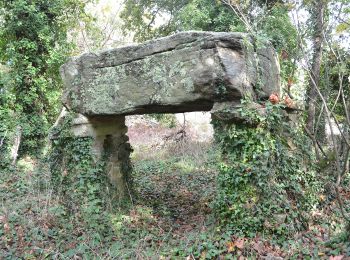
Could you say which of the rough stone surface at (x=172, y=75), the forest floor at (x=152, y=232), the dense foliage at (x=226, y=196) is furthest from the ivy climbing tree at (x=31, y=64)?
the rough stone surface at (x=172, y=75)

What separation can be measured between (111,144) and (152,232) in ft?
6.54

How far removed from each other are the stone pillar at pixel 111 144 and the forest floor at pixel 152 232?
466mm

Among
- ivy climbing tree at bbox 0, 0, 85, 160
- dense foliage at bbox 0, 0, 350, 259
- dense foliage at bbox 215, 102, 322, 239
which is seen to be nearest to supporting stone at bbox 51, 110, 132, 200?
dense foliage at bbox 0, 0, 350, 259

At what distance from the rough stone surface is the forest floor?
102 centimetres

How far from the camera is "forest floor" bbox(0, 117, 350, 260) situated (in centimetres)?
438

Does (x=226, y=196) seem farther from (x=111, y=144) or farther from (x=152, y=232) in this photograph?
(x=111, y=144)

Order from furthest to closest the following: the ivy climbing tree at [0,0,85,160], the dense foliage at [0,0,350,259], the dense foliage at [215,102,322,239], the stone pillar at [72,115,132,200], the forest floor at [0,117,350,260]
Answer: the ivy climbing tree at [0,0,85,160], the stone pillar at [72,115,132,200], the dense foliage at [215,102,322,239], the dense foliage at [0,0,350,259], the forest floor at [0,117,350,260]

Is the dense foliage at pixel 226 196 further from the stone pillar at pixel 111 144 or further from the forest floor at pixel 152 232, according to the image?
the stone pillar at pixel 111 144

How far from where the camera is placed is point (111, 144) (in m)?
6.80

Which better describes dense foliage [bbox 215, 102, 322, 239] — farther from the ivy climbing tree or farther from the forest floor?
the ivy climbing tree

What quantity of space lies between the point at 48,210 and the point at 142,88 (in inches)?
102

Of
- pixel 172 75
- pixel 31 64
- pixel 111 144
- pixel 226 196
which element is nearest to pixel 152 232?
pixel 226 196

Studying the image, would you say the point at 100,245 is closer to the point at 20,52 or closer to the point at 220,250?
the point at 220,250

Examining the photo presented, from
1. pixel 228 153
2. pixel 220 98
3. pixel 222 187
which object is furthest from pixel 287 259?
pixel 220 98
